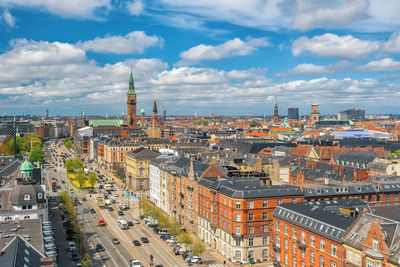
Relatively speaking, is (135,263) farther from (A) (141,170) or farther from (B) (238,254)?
(A) (141,170)

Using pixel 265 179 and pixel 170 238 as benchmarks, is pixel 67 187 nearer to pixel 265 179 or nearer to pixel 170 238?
pixel 170 238

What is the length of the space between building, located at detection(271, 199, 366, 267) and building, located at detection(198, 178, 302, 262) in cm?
535

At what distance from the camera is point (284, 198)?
9281 centimetres

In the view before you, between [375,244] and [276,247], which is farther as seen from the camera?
[276,247]

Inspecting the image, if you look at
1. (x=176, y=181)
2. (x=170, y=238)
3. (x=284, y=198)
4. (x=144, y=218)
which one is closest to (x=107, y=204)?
(x=144, y=218)

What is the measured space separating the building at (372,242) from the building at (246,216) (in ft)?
82.6

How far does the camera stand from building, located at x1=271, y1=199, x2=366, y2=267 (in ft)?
229

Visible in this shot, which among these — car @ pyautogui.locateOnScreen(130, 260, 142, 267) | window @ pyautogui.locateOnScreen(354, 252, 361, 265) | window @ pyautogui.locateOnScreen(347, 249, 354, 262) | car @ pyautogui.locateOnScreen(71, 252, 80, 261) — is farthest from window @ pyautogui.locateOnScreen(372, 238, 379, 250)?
car @ pyautogui.locateOnScreen(71, 252, 80, 261)

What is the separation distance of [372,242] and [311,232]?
13628mm

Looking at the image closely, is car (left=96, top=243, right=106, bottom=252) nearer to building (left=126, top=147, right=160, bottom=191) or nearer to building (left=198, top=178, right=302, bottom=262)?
building (left=198, top=178, right=302, bottom=262)

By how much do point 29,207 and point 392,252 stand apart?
7105 cm

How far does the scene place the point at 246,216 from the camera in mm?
89625

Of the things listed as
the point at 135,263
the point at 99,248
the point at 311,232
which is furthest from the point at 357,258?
the point at 99,248

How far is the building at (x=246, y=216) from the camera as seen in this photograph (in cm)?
8969
